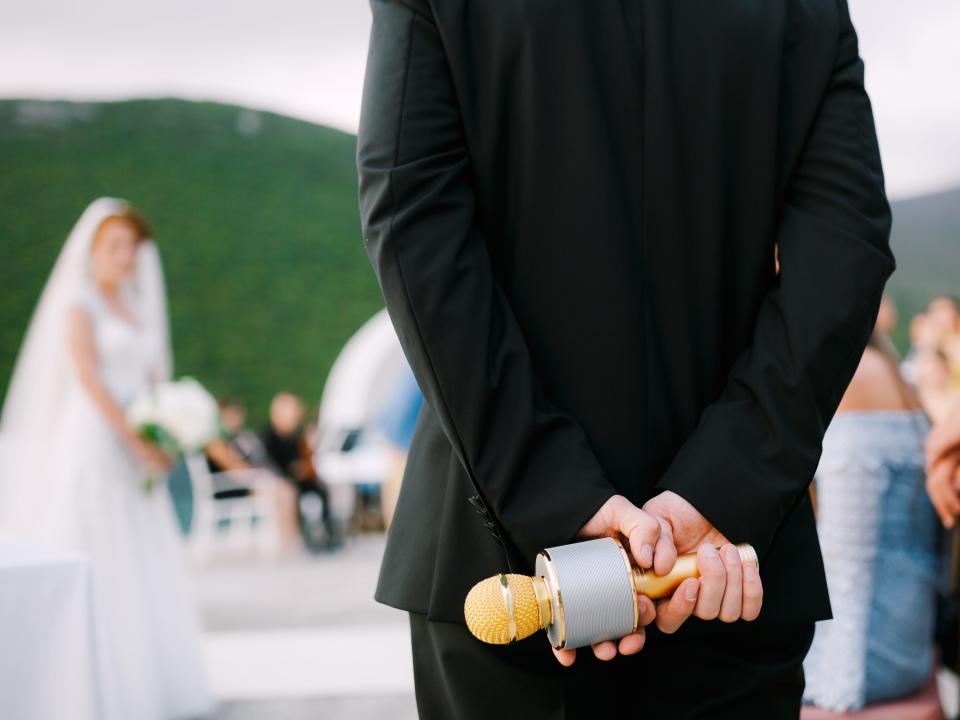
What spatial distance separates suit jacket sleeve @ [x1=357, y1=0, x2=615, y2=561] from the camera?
1.01 m

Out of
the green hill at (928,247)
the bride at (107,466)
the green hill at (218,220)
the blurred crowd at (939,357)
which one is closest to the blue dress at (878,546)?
the bride at (107,466)

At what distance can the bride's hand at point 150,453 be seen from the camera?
4258 millimetres

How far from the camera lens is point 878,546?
2.47 metres

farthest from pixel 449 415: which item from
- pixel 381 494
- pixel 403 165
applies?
pixel 381 494

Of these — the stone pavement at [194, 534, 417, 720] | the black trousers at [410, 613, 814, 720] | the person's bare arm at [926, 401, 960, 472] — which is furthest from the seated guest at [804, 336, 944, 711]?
the stone pavement at [194, 534, 417, 720]

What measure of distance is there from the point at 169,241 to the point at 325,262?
3.28 meters

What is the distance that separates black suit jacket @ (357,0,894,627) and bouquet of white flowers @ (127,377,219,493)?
339cm

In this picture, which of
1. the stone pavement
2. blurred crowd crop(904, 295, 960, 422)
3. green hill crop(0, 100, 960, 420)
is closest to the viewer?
the stone pavement

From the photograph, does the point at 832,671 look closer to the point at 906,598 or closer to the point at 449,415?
the point at 906,598

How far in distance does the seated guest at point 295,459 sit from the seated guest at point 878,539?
838cm

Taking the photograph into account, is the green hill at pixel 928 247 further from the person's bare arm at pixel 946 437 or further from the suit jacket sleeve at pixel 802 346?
the suit jacket sleeve at pixel 802 346

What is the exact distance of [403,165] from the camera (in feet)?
3.44

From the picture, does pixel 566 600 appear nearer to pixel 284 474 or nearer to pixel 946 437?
pixel 946 437

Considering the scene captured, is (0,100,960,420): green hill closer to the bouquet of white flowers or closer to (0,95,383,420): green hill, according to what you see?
(0,95,383,420): green hill
